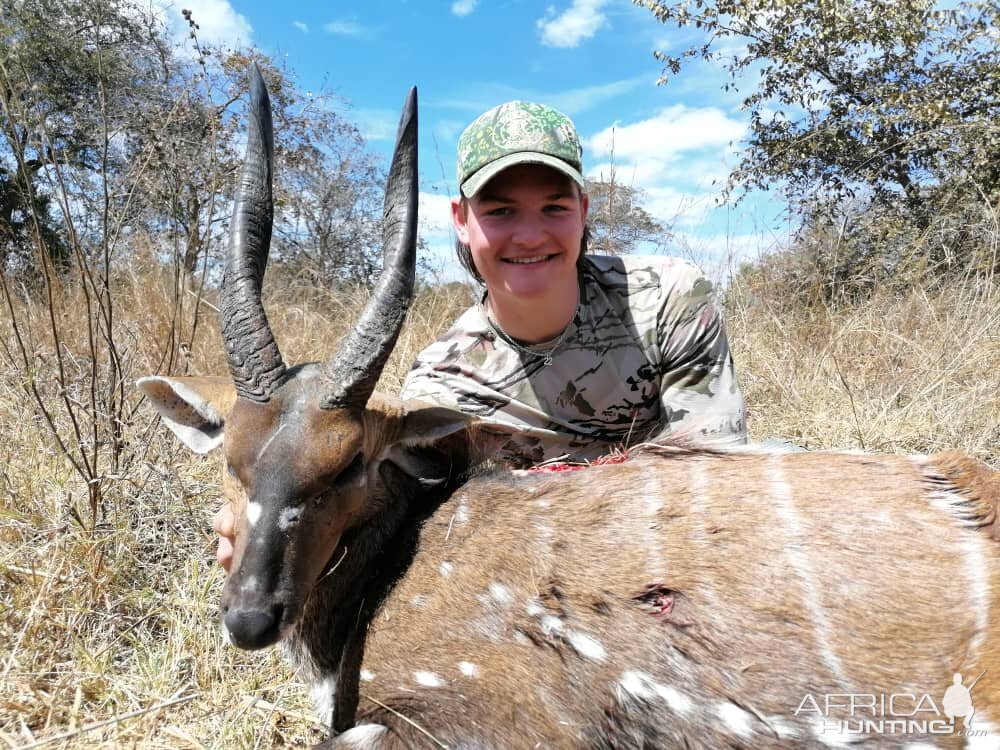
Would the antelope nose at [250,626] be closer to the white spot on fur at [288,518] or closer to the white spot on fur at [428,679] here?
the white spot on fur at [288,518]

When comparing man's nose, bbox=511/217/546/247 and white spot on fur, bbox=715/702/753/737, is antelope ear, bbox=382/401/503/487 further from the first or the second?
white spot on fur, bbox=715/702/753/737

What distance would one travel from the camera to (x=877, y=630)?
79.8 inches

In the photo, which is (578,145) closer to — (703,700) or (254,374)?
(254,374)

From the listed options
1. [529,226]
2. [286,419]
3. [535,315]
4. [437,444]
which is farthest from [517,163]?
[286,419]

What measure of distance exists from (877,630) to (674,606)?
1.79 ft

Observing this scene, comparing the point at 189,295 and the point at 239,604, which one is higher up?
the point at 189,295

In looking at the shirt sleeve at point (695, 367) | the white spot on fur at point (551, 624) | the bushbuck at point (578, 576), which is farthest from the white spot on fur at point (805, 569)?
the shirt sleeve at point (695, 367)

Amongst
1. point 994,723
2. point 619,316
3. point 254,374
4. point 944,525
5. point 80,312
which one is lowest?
point 994,723

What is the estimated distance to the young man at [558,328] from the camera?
3408mm

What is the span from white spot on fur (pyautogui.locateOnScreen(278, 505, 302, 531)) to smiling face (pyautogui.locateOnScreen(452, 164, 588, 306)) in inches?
60.9

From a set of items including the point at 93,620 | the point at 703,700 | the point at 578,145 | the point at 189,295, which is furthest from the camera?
the point at 189,295

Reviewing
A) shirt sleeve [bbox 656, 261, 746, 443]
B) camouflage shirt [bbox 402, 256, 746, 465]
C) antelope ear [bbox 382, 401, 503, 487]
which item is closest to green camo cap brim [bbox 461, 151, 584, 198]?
camouflage shirt [bbox 402, 256, 746, 465]


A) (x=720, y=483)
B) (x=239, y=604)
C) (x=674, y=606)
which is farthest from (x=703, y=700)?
(x=239, y=604)

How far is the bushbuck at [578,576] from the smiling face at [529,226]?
739 mm
